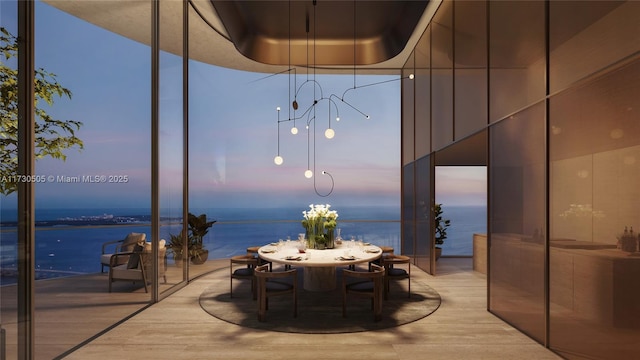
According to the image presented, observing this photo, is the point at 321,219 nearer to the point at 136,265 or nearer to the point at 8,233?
the point at 136,265

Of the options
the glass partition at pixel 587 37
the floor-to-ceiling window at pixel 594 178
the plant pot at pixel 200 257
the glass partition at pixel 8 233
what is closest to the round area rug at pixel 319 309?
the plant pot at pixel 200 257

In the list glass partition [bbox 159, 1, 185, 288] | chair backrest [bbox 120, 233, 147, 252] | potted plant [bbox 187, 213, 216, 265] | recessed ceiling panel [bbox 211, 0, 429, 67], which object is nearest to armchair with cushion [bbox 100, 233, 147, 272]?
chair backrest [bbox 120, 233, 147, 252]

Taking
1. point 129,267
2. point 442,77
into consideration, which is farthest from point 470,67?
point 129,267

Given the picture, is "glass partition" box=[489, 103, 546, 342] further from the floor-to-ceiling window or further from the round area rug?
the round area rug

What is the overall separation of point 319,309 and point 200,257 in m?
3.23

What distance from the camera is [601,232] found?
97.3 inches

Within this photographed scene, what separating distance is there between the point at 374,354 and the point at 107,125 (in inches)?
139

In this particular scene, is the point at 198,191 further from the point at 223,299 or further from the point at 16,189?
the point at 16,189

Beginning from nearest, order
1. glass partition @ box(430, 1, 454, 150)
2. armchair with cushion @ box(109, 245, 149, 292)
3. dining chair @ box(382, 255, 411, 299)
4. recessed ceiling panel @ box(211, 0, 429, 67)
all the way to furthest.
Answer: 1. armchair with cushion @ box(109, 245, 149, 292)
2. dining chair @ box(382, 255, 411, 299)
3. glass partition @ box(430, 1, 454, 150)
4. recessed ceiling panel @ box(211, 0, 429, 67)

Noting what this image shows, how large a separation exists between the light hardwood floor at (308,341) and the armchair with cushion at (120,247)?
2.37 ft

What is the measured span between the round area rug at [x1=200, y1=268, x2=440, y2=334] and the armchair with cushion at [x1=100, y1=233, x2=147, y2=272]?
3.79 feet

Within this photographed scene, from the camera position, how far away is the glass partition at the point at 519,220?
10.6 feet

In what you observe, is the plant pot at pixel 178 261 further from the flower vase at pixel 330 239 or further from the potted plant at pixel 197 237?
the flower vase at pixel 330 239

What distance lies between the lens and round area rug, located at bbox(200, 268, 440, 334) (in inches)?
151
